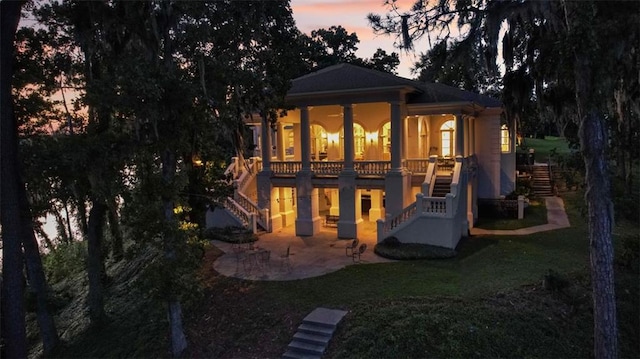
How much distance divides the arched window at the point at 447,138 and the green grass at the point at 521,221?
4.00m

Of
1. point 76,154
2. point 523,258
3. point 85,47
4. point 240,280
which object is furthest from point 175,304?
point 523,258

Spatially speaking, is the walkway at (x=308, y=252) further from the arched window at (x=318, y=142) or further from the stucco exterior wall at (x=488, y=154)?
the arched window at (x=318, y=142)

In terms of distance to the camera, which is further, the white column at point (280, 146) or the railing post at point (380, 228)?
the white column at point (280, 146)

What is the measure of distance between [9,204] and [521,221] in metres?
20.7

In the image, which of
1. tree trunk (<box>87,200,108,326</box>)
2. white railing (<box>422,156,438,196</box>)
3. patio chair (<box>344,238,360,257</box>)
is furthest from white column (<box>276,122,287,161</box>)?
tree trunk (<box>87,200,108,326</box>)

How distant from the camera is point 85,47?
1053 centimetres

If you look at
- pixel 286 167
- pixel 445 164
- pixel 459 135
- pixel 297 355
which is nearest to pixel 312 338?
pixel 297 355

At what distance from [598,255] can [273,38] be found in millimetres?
9870

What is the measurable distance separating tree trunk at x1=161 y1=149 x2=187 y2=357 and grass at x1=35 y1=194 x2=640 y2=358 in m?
0.40

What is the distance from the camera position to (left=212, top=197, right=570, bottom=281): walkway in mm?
14375

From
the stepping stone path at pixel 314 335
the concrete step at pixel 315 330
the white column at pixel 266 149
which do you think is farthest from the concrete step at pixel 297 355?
the white column at pixel 266 149

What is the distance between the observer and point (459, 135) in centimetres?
1859

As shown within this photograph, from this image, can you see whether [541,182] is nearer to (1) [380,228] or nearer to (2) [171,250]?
(1) [380,228]

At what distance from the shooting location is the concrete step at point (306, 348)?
9.97 meters
